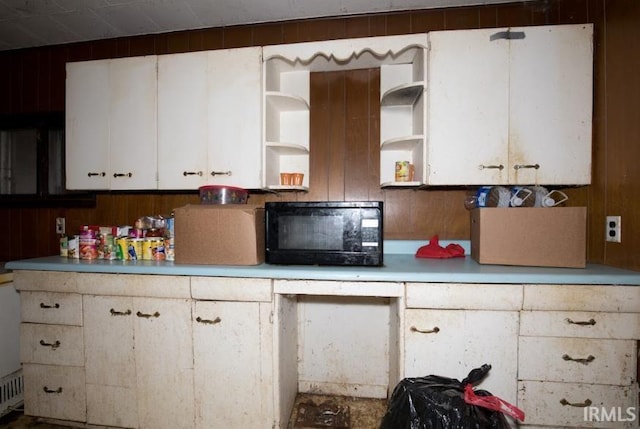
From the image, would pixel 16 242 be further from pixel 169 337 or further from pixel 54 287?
pixel 169 337

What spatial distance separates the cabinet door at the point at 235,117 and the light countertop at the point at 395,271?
546 mm

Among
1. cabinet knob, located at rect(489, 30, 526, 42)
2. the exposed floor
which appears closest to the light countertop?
the exposed floor

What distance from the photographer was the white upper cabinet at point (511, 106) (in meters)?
1.38

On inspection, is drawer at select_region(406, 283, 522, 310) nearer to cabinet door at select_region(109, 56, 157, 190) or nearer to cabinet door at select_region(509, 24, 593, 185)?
cabinet door at select_region(509, 24, 593, 185)

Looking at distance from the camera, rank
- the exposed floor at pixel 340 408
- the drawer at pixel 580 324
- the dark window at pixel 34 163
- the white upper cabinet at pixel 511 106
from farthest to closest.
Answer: the dark window at pixel 34 163
the exposed floor at pixel 340 408
the white upper cabinet at pixel 511 106
the drawer at pixel 580 324

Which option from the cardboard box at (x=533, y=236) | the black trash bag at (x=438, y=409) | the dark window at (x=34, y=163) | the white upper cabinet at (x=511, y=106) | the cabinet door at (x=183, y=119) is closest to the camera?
the black trash bag at (x=438, y=409)

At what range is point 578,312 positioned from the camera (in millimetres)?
→ 1152

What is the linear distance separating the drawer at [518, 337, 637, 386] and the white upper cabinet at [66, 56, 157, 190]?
7.14ft

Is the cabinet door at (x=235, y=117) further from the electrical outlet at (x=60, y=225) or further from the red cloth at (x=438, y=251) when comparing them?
the electrical outlet at (x=60, y=225)

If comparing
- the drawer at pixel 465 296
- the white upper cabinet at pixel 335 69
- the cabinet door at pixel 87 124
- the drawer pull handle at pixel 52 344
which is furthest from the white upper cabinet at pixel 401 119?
the drawer pull handle at pixel 52 344

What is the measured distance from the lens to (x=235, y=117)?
1613 millimetres

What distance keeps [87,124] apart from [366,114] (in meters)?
1.81

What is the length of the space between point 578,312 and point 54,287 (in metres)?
2.55

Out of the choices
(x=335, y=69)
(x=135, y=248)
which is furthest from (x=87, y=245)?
(x=335, y=69)
